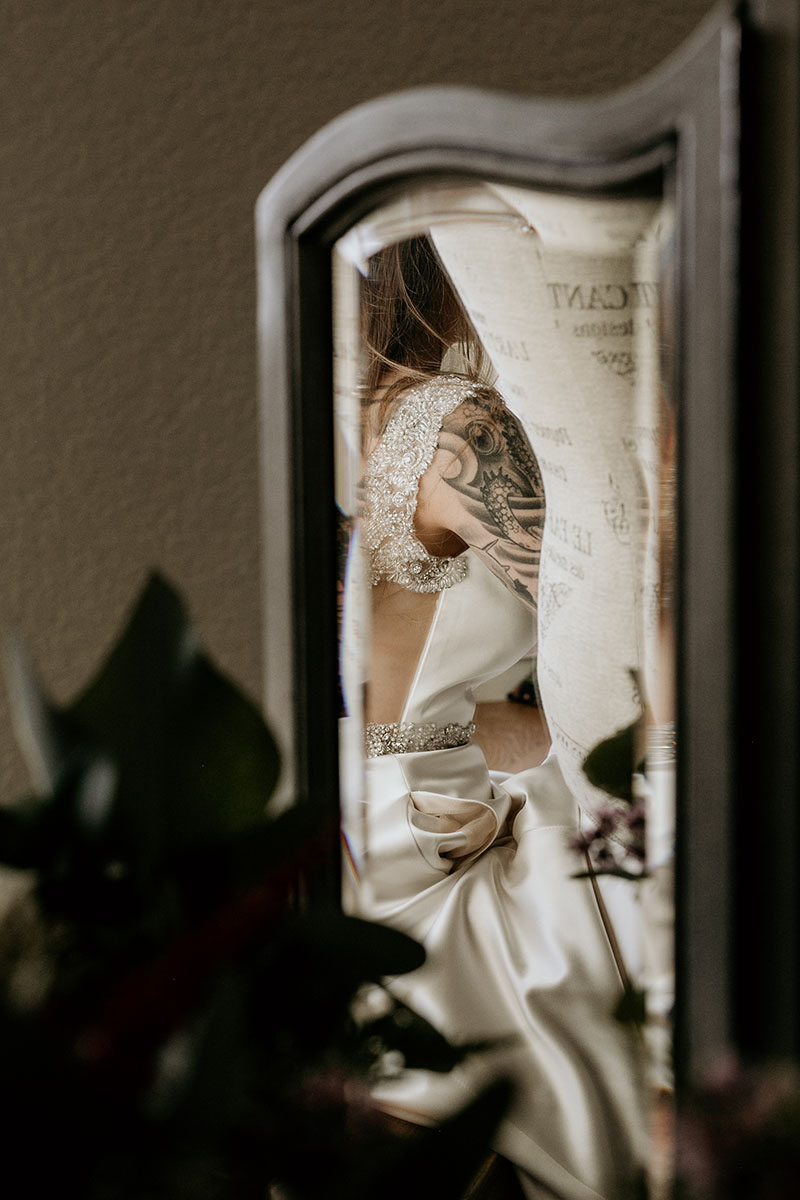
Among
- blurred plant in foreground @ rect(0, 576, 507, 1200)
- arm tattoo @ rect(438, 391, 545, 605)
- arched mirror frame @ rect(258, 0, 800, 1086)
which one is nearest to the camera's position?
blurred plant in foreground @ rect(0, 576, 507, 1200)

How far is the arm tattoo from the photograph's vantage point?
43cm

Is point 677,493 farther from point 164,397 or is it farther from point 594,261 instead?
point 164,397

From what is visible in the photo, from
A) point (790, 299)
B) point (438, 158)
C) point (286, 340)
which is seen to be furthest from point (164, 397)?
point (790, 299)

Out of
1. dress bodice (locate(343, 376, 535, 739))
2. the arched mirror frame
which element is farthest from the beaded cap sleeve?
the arched mirror frame

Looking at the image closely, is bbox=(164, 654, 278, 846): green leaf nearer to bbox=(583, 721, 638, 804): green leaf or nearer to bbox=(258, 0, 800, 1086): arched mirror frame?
bbox=(258, 0, 800, 1086): arched mirror frame

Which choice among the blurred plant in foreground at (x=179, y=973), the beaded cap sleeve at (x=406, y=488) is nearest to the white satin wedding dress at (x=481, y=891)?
the beaded cap sleeve at (x=406, y=488)

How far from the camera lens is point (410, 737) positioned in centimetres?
47

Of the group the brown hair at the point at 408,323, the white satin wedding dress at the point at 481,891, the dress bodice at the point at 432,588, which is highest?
the brown hair at the point at 408,323

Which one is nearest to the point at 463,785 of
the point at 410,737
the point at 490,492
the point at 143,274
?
the point at 410,737

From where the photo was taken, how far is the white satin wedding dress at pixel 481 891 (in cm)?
41

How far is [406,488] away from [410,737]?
0.13m

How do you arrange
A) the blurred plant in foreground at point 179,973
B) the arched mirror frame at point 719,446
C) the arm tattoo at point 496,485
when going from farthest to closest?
the arm tattoo at point 496,485, the arched mirror frame at point 719,446, the blurred plant in foreground at point 179,973

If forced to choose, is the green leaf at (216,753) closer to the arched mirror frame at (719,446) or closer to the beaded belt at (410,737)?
the arched mirror frame at (719,446)

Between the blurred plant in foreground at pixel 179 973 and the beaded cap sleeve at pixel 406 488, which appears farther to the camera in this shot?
the beaded cap sleeve at pixel 406 488
